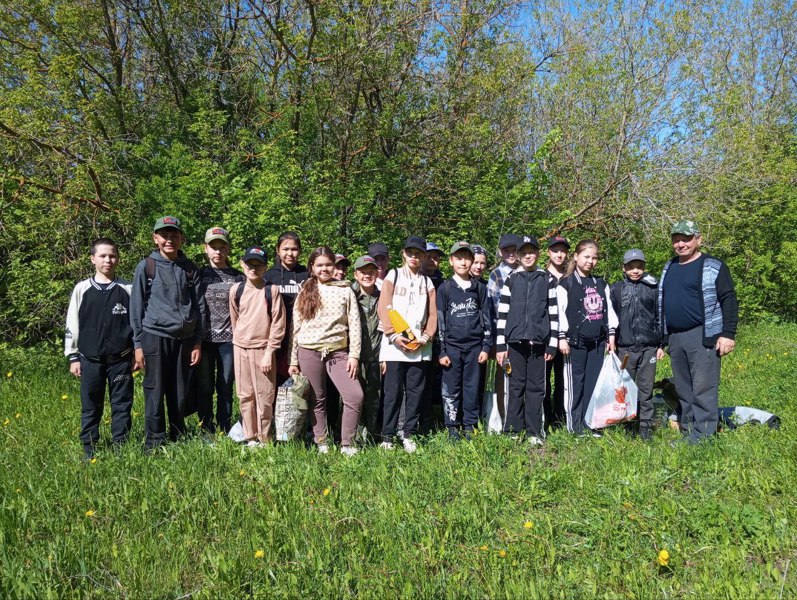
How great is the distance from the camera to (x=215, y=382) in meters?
5.33

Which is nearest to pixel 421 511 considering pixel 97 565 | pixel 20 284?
pixel 97 565

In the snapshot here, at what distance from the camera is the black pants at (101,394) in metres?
4.60

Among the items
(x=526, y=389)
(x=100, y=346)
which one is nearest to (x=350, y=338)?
(x=526, y=389)

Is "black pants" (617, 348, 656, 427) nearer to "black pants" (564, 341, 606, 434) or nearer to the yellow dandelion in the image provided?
"black pants" (564, 341, 606, 434)

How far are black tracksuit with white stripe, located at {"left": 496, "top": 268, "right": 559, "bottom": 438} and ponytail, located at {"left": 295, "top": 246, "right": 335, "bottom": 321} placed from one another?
1710mm

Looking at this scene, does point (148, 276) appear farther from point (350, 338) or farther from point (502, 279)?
point (502, 279)

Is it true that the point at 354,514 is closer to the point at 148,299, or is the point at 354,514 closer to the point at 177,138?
the point at 148,299

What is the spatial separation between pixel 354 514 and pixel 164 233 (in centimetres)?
291

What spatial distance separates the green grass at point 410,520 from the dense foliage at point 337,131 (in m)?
4.32

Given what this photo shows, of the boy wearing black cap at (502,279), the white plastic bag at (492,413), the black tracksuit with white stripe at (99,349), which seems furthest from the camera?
the boy wearing black cap at (502,279)

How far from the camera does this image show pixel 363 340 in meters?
5.07

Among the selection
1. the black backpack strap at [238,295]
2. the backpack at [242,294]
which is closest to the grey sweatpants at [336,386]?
the backpack at [242,294]

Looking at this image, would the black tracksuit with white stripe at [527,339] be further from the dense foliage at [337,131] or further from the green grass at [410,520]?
the dense foliage at [337,131]

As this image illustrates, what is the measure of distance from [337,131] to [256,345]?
5555 mm
